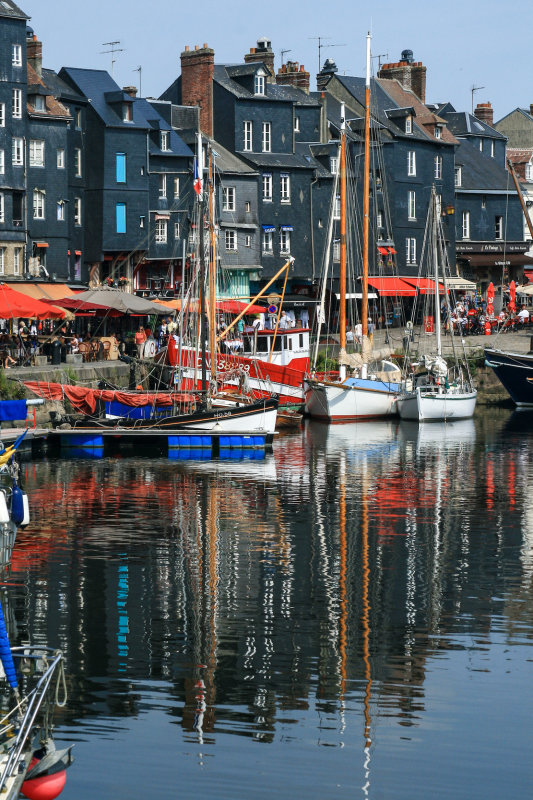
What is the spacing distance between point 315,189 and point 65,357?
29.4m

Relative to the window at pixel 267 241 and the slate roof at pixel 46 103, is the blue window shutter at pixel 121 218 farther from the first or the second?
the window at pixel 267 241

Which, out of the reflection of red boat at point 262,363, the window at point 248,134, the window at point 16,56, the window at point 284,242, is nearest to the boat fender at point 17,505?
the reflection of red boat at point 262,363

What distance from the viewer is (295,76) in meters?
88.5

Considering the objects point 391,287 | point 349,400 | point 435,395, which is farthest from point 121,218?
point 435,395

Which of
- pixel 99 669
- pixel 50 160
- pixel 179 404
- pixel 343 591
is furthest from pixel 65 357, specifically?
pixel 99 669

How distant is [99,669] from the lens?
22.5m

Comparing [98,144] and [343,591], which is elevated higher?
[98,144]

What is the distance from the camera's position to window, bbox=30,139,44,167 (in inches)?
2800

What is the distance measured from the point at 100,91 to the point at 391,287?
22030 millimetres

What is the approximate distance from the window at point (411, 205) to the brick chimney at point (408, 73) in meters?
10.4

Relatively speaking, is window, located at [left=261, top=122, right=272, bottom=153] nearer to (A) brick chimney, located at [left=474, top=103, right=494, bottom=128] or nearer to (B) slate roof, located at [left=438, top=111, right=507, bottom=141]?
(B) slate roof, located at [left=438, top=111, right=507, bottom=141]

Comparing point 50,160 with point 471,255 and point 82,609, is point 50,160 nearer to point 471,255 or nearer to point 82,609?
point 471,255

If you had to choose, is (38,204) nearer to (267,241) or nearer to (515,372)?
(267,241)

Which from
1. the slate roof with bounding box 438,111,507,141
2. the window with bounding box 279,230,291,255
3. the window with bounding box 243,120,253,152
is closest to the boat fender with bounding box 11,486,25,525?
the window with bounding box 279,230,291,255
